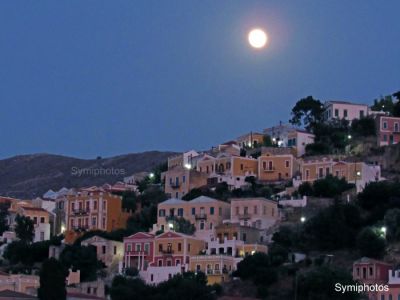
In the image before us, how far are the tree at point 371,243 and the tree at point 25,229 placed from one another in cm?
2221

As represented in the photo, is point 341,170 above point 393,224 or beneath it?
above

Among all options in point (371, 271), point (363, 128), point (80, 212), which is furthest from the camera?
point (363, 128)

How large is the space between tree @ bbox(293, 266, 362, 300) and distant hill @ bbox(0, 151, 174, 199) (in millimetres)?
61146

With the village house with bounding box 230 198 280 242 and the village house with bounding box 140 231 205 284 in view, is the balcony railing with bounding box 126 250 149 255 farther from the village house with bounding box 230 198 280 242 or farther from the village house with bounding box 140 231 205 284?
the village house with bounding box 230 198 280 242

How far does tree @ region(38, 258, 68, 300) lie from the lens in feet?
202

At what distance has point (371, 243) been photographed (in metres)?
65.9

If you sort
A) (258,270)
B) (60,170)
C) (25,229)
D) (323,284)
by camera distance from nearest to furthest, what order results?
(323,284) < (258,270) < (25,229) < (60,170)

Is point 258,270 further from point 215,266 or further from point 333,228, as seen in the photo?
point 333,228

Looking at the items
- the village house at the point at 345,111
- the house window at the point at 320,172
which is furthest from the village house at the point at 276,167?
the village house at the point at 345,111

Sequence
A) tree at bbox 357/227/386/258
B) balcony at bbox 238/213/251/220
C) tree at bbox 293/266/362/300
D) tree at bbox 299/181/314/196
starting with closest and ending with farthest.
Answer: tree at bbox 293/266/362/300 → tree at bbox 357/227/386/258 → balcony at bbox 238/213/251/220 → tree at bbox 299/181/314/196

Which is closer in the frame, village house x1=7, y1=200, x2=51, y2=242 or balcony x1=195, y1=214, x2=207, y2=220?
balcony x1=195, y1=214, x2=207, y2=220

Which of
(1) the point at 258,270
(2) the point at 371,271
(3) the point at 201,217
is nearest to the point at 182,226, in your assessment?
(3) the point at 201,217

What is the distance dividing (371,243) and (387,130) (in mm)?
20085

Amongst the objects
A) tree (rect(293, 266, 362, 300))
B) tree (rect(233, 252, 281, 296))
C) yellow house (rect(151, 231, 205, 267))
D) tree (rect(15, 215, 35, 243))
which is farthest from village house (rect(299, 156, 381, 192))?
tree (rect(293, 266, 362, 300))
